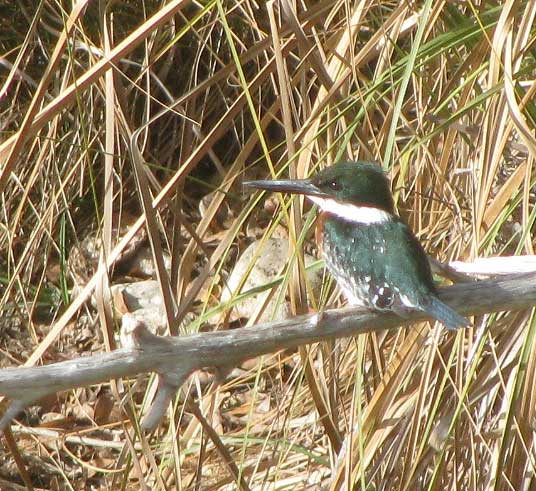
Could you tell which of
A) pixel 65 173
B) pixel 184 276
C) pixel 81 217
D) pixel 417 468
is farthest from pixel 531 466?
pixel 81 217

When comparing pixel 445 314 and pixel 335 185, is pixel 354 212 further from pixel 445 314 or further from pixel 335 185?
pixel 445 314

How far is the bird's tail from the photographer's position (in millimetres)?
1899

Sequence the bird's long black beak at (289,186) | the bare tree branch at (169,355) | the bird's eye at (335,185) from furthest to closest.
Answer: the bird's eye at (335,185) < the bird's long black beak at (289,186) < the bare tree branch at (169,355)

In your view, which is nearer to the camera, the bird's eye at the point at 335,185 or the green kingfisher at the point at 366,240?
the green kingfisher at the point at 366,240

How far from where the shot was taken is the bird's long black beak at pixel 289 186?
235 centimetres

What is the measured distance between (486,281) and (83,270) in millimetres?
2434

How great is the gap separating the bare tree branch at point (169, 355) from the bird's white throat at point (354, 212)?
0.61 meters

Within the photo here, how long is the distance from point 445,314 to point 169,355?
2.01 feet

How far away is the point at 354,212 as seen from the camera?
2543 mm

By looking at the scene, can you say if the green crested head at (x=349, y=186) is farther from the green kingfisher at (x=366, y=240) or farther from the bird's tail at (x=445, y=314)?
the bird's tail at (x=445, y=314)

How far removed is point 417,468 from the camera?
2.42m

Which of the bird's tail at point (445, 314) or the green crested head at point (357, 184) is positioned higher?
the green crested head at point (357, 184)

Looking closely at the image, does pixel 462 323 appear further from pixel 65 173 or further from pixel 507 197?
pixel 65 173

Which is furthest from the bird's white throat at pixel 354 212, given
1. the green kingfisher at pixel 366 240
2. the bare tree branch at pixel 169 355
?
the bare tree branch at pixel 169 355
